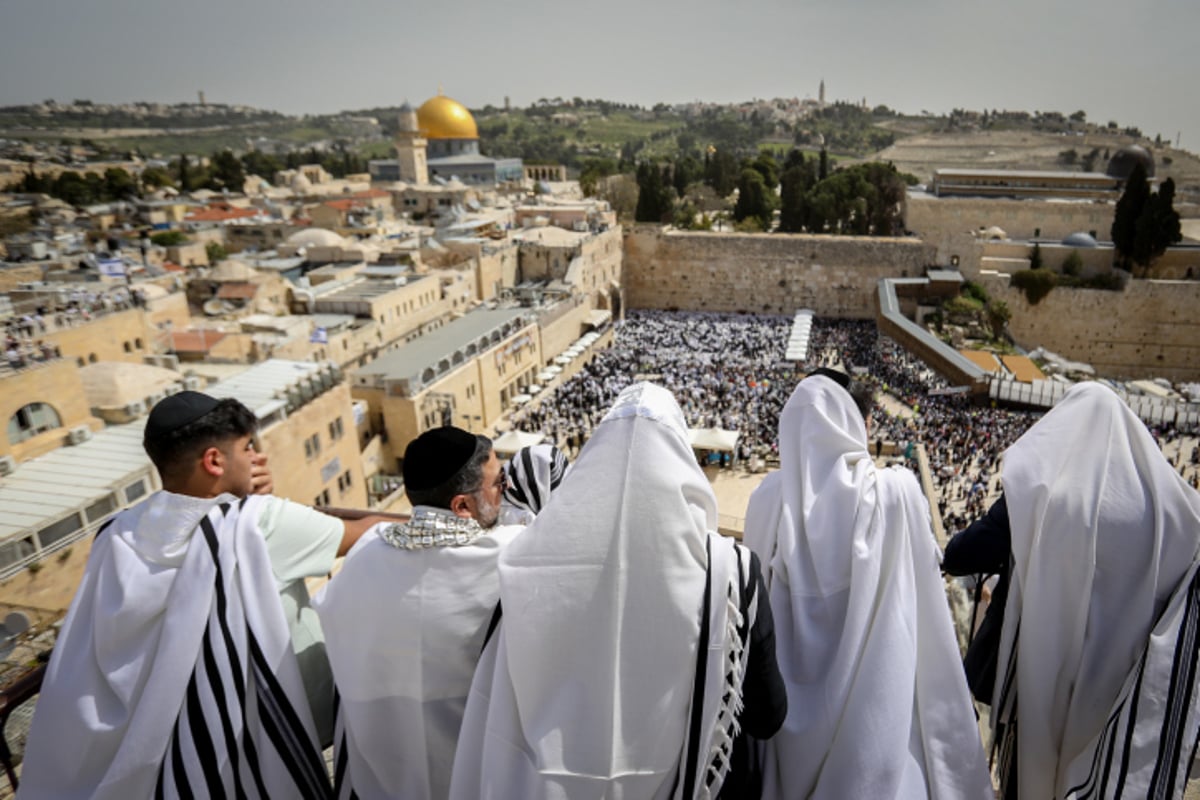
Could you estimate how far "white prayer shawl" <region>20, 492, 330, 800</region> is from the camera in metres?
1.53

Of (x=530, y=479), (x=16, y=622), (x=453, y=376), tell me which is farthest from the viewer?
(x=453, y=376)

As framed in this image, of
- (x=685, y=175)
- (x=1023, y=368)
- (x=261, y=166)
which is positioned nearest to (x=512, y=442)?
(x=1023, y=368)

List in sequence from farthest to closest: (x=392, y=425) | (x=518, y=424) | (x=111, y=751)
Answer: (x=518, y=424) → (x=392, y=425) → (x=111, y=751)

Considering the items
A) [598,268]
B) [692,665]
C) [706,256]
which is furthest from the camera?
[706,256]

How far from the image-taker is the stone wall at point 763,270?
85.5 ft

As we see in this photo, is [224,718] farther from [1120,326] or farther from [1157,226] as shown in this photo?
[1120,326]

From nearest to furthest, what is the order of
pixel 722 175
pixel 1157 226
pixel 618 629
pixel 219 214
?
pixel 618 629 → pixel 1157 226 → pixel 219 214 → pixel 722 175

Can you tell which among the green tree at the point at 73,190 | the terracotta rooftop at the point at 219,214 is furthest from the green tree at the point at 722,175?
the green tree at the point at 73,190

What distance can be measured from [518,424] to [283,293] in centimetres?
683

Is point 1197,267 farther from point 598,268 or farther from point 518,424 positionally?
point 518,424

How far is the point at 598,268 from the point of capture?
25.7 m

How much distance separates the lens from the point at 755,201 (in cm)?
3278

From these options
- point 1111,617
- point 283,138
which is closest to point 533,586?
point 1111,617

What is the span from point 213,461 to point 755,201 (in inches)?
1313
